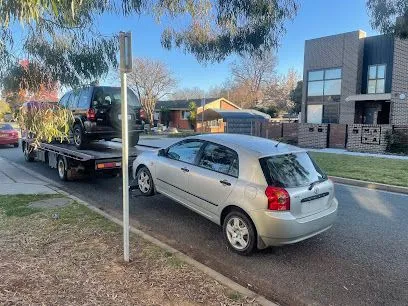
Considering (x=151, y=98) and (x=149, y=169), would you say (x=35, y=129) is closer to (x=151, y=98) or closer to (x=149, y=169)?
(x=149, y=169)

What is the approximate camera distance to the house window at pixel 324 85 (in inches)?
991

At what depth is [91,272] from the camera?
13.2ft

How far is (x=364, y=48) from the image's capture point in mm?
24266

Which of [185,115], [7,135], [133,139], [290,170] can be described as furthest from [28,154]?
[185,115]

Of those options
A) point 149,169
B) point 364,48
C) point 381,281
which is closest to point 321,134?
point 364,48

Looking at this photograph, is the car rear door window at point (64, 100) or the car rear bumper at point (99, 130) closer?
the car rear door window at point (64, 100)

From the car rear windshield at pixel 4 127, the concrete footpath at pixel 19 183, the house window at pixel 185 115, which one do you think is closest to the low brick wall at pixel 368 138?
the concrete footpath at pixel 19 183

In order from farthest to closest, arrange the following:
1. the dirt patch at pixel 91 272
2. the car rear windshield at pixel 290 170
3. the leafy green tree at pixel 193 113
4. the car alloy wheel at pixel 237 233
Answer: the leafy green tree at pixel 193 113, the car alloy wheel at pixel 237 233, the car rear windshield at pixel 290 170, the dirt patch at pixel 91 272

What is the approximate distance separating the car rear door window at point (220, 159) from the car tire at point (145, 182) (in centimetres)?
175

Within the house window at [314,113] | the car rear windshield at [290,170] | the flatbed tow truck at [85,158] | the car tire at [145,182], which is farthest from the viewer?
the house window at [314,113]

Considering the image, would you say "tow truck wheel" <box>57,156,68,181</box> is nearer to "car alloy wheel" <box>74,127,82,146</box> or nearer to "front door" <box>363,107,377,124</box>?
"car alloy wheel" <box>74,127,82,146</box>

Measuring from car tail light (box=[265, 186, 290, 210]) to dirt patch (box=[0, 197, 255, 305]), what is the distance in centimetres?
123

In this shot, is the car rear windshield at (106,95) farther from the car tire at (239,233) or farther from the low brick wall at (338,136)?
the low brick wall at (338,136)

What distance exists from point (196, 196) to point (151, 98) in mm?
42391
